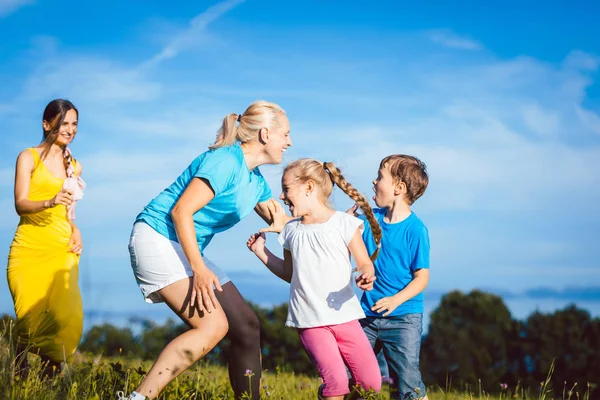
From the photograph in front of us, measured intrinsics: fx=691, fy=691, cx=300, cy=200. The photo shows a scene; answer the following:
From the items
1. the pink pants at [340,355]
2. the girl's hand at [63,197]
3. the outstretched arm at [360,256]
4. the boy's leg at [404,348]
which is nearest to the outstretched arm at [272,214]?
the outstretched arm at [360,256]

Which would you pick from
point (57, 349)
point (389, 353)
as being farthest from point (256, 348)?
point (57, 349)

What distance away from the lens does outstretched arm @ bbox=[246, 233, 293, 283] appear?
4777 millimetres

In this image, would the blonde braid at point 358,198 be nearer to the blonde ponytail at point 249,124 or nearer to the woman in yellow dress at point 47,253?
the blonde ponytail at point 249,124

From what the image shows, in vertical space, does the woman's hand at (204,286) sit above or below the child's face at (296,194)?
below

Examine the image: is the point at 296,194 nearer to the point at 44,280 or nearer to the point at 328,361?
the point at 328,361

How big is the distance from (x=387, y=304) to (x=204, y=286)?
120 cm

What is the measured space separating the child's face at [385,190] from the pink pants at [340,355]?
1032 millimetres

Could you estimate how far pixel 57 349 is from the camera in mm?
6164

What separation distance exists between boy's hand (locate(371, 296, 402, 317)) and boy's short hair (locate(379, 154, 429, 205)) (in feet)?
2.96

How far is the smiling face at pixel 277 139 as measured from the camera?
15.8 ft

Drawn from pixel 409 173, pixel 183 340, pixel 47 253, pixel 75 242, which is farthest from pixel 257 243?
pixel 47 253

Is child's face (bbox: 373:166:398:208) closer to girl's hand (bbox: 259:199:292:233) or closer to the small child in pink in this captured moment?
the small child in pink

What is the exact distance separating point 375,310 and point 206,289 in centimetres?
112

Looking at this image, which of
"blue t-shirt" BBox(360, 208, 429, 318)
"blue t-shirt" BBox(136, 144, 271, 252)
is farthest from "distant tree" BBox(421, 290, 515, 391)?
"blue t-shirt" BBox(136, 144, 271, 252)
